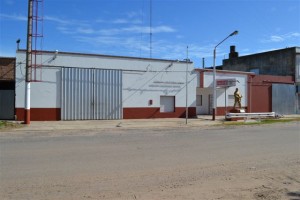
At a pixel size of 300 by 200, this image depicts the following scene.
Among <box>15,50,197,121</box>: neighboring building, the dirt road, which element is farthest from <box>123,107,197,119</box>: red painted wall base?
the dirt road

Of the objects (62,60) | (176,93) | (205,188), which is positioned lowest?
(205,188)

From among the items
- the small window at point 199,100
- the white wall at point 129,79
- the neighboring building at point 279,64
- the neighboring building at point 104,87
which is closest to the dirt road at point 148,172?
the white wall at point 129,79

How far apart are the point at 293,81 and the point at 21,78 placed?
3038 cm

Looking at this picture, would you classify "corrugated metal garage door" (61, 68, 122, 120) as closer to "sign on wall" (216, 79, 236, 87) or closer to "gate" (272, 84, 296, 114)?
"sign on wall" (216, 79, 236, 87)

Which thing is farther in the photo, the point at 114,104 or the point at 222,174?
the point at 114,104

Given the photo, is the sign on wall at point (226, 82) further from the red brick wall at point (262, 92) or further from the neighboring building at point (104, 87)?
the red brick wall at point (262, 92)

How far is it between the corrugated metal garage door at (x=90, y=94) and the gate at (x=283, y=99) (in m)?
19.4

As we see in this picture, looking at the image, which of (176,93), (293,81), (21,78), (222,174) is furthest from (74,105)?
(293,81)

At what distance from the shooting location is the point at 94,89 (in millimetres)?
30156

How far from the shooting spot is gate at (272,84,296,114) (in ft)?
137

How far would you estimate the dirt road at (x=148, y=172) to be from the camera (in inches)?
274

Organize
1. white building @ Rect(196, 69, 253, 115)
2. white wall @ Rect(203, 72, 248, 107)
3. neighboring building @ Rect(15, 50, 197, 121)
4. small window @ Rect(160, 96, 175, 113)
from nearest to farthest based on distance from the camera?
neighboring building @ Rect(15, 50, 197, 121) < small window @ Rect(160, 96, 175, 113) < white building @ Rect(196, 69, 253, 115) < white wall @ Rect(203, 72, 248, 107)

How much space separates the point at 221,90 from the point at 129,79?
37.2ft

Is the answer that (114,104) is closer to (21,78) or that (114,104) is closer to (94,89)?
(94,89)
